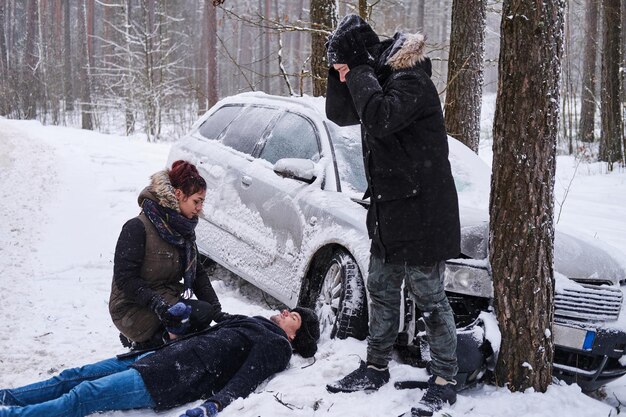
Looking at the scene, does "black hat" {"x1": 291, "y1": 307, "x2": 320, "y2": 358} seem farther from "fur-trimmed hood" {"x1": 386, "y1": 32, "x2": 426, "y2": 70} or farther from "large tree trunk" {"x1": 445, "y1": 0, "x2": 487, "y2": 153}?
"large tree trunk" {"x1": 445, "y1": 0, "x2": 487, "y2": 153}

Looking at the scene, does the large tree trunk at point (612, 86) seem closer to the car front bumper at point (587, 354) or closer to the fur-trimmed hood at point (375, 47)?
the car front bumper at point (587, 354)

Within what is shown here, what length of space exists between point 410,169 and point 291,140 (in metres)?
2.30

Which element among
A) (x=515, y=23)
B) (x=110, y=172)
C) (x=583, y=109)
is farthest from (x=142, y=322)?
(x=583, y=109)

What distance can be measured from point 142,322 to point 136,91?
2159cm

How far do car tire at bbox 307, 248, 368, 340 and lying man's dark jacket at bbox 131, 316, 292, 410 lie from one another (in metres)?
0.43

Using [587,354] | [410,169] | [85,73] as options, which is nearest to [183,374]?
[410,169]

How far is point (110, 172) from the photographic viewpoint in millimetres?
12227

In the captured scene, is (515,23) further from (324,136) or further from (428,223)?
(324,136)

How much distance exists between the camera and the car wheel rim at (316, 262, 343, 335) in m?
4.27

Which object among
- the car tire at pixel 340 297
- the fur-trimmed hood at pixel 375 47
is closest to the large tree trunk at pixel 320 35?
the car tire at pixel 340 297

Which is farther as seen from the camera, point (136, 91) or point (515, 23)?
point (136, 91)

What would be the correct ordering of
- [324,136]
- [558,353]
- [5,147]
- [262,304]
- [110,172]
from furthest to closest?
1. [5,147]
2. [110,172]
3. [262,304]
4. [324,136]
5. [558,353]

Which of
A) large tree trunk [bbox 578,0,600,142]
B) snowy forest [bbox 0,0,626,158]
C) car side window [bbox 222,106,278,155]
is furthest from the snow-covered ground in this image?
large tree trunk [bbox 578,0,600,142]

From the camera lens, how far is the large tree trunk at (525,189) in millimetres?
3383
